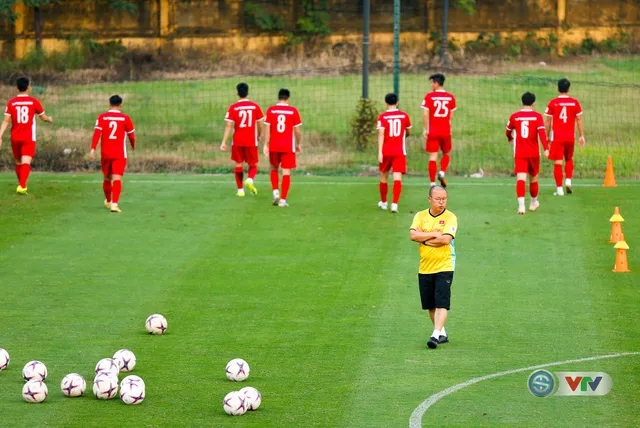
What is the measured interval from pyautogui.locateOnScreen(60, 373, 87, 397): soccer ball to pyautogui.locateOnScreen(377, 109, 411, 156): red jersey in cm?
1010

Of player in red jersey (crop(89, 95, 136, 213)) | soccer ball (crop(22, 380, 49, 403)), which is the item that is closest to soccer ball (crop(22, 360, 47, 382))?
soccer ball (crop(22, 380, 49, 403))

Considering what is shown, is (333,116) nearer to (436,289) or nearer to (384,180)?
(384,180)

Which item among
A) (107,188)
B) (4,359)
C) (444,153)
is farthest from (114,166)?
(4,359)

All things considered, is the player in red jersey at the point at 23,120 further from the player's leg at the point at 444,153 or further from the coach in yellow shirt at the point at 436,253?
the coach in yellow shirt at the point at 436,253

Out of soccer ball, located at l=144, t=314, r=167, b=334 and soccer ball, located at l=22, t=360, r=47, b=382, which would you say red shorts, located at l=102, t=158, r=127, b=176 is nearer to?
soccer ball, located at l=144, t=314, r=167, b=334

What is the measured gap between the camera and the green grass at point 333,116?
26.2 m

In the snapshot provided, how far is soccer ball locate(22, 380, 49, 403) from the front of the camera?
10055 millimetres

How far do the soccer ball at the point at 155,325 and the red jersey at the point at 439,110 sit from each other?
990 cm

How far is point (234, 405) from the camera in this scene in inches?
382

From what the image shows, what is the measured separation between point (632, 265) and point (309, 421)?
776cm

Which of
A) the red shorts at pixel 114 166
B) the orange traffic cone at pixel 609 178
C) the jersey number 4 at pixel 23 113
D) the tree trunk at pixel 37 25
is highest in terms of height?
the tree trunk at pixel 37 25

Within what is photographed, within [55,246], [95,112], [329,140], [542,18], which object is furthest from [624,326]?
[542,18]

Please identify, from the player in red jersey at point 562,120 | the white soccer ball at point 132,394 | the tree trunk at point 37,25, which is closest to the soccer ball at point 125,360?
the white soccer ball at point 132,394

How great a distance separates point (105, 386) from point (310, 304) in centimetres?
425
